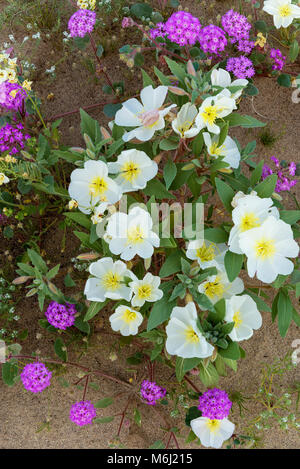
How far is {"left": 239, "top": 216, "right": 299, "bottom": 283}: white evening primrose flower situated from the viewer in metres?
1.62

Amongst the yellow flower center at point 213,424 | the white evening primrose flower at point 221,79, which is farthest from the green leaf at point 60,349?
the white evening primrose flower at point 221,79

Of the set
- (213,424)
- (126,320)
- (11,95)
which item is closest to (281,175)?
(126,320)

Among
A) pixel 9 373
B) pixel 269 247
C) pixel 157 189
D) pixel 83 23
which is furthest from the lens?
pixel 83 23

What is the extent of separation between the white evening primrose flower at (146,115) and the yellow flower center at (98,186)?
0.20 metres

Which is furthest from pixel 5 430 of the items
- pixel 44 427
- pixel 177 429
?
pixel 177 429

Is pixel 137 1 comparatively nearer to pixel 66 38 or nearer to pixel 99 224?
pixel 66 38

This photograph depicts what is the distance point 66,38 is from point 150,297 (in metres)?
2.01

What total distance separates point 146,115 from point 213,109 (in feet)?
0.87

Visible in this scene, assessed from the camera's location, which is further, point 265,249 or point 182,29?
point 182,29

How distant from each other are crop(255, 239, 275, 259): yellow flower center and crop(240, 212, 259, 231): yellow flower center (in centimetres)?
7

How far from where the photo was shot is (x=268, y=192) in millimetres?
1833

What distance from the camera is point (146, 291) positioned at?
188 centimetres

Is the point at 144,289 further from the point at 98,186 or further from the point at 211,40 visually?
the point at 211,40

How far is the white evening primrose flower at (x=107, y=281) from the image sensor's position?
1.85 meters
